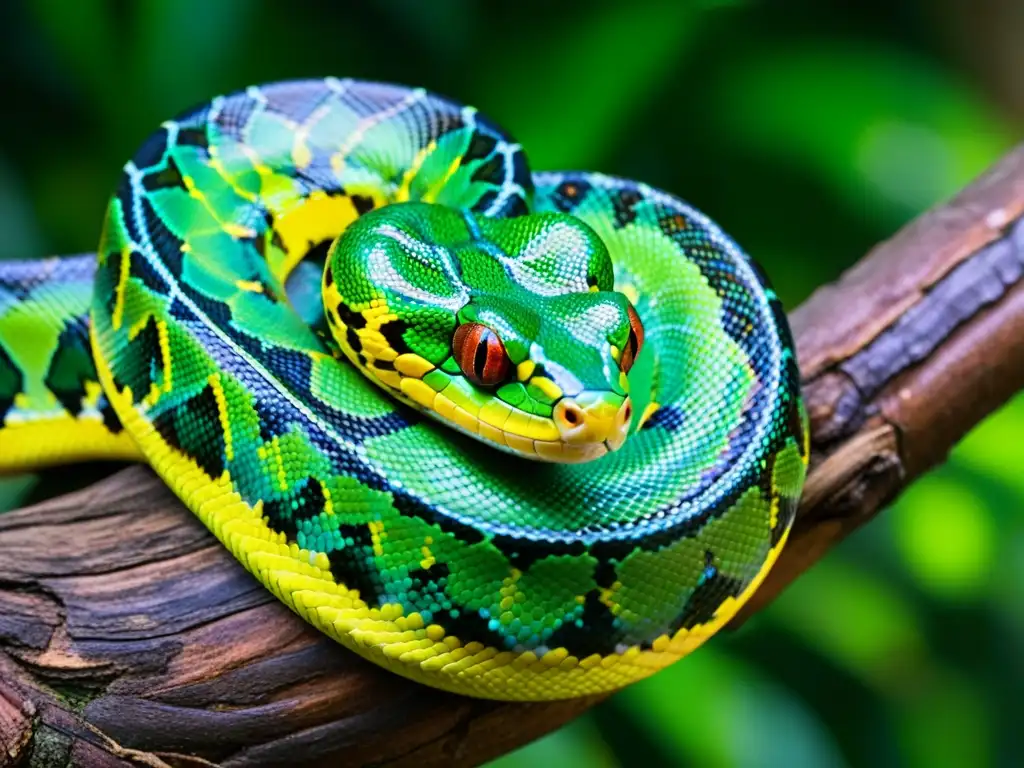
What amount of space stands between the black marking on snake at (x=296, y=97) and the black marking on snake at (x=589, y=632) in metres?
1.51

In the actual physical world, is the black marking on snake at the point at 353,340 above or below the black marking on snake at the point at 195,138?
above

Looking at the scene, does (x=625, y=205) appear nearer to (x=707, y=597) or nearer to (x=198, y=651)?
(x=707, y=597)

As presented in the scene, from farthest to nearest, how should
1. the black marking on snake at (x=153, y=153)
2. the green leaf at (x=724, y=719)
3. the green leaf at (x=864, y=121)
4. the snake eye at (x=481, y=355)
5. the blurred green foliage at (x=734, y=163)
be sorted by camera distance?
the green leaf at (x=864, y=121)
the blurred green foliage at (x=734, y=163)
the green leaf at (x=724, y=719)
the black marking on snake at (x=153, y=153)
the snake eye at (x=481, y=355)

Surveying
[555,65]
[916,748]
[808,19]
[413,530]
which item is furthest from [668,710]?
[808,19]

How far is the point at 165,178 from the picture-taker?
90.9 inches

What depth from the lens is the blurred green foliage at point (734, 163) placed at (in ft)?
11.9

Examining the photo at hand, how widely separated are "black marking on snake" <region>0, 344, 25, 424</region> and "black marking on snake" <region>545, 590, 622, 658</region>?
1.66m

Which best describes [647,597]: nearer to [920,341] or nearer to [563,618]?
[563,618]

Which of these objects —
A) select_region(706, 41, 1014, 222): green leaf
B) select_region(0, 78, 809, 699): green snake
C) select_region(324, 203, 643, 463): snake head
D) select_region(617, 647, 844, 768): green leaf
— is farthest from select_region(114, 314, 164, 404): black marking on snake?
select_region(706, 41, 1014, 222): green leaf

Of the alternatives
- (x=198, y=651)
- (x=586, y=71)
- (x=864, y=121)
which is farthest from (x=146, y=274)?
(x=864, y=121)

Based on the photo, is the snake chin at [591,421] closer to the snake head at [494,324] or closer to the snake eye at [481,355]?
the snake head at [494,324]

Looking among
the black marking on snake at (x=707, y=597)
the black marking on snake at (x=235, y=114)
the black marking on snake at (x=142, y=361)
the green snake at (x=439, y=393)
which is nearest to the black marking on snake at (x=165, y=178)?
the green snake at (x=439, y=393)

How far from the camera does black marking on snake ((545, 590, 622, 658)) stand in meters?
1.79

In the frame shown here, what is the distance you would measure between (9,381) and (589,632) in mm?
1743
